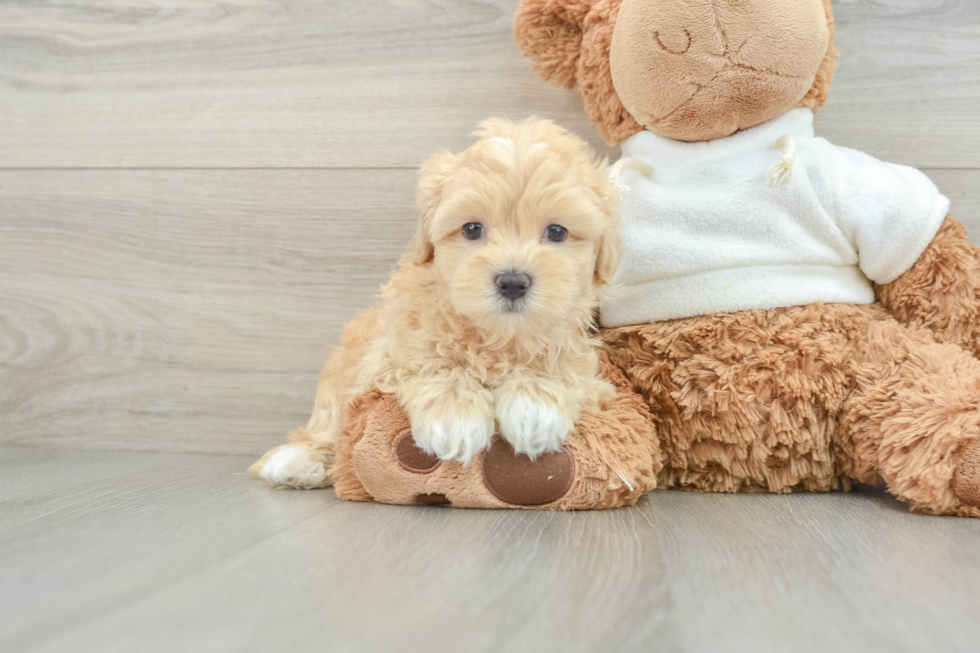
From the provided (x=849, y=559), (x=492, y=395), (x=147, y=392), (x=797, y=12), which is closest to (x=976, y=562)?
(x=849, y=559)

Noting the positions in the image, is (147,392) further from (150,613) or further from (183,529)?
(150,613)

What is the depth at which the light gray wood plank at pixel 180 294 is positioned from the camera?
1331 mm

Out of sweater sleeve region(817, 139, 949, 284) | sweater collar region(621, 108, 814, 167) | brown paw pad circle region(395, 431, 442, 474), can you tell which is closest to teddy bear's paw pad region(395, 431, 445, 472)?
brown paw pad circle region(395, 431, 442, 474)

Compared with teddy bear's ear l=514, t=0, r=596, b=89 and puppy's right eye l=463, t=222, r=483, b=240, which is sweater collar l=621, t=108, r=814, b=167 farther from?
puppy's right eye l=463, t=222, r=483, b=240

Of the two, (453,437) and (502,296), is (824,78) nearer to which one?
(502,296)

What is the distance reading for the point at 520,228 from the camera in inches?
32.4

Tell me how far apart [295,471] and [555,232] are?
519 millimetres

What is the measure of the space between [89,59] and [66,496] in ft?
2.92

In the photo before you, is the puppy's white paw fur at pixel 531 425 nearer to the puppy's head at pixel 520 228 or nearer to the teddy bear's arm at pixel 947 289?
the puppy's head at pixel 520 228

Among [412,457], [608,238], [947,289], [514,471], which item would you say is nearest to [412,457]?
[412,457]

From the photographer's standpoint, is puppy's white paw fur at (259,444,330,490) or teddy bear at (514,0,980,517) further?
puppy's white paw fur at (259,444,330,490)

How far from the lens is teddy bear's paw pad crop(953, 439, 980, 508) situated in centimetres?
80

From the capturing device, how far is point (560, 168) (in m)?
0.83

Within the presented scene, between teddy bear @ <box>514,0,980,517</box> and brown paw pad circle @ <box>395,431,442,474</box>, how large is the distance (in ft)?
1.07
